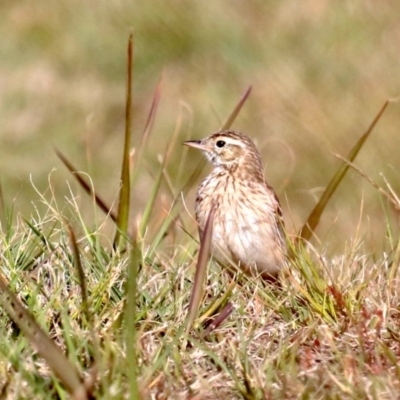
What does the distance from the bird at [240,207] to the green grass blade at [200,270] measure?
1.21 m

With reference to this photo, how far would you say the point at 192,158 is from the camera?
364 inches

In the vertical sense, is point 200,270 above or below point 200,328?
above

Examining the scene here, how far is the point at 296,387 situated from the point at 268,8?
7.37 meters

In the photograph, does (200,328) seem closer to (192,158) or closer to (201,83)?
(192,158)

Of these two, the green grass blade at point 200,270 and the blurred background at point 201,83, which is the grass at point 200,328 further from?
the blurred background at point 201,83

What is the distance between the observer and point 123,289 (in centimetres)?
425

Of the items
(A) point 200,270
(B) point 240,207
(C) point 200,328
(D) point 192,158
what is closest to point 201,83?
(D) point 192,158

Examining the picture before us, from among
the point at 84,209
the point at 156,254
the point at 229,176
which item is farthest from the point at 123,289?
the point at 84,209

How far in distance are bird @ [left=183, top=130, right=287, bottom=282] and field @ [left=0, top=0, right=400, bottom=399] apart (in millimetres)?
163

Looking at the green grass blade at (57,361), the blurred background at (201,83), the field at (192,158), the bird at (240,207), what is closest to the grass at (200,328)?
the field at (192,158)

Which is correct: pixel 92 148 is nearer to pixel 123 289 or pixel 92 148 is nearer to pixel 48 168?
pixel 48 168

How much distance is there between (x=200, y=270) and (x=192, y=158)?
218 inches

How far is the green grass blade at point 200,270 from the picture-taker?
3.68m

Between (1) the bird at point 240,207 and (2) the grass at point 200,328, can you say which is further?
(1) the bird at point 240,207
